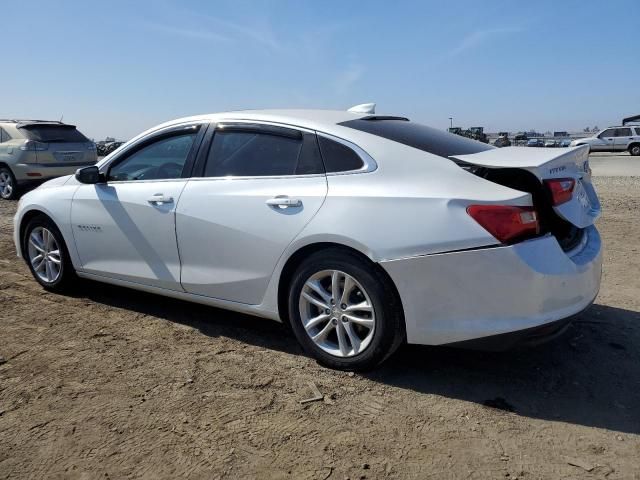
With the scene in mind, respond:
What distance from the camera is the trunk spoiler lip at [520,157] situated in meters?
2.93

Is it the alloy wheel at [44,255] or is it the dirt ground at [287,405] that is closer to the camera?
the dirt ground at [287,405]

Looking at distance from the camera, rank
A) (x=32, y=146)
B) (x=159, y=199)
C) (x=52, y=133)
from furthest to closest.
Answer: (x=52, y=133) < (x=32, y=146) < (x=159, y=199)

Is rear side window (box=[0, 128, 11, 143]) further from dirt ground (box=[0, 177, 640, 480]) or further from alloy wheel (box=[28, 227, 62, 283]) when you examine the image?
dirt ground (box=[0, 177, 640, 480])

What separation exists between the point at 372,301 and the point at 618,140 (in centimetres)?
3272

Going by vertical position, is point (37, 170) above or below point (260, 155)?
below

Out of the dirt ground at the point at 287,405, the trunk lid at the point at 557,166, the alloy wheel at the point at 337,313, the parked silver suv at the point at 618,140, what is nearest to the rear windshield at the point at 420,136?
the trunk lid at the point at 557,166

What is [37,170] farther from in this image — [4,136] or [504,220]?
[504,220]

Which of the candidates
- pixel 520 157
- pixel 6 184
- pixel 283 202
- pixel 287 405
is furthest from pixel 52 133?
pixel 520 157

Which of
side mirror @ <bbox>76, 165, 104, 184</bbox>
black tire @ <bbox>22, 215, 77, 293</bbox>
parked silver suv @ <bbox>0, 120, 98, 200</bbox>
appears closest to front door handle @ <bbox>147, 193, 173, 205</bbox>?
side mirror @ <bbox>76, 165, 104, 184</bbox>

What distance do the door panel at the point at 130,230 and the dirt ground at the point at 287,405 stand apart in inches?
15.7

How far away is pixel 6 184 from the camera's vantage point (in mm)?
11648

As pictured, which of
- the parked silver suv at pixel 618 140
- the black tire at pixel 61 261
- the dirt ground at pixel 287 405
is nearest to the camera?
the dirt ground at pixel 287 405

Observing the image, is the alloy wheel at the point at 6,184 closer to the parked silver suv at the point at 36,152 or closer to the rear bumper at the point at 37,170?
the parked silver suv at the point at 36,152

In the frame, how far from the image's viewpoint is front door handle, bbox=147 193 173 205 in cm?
385
